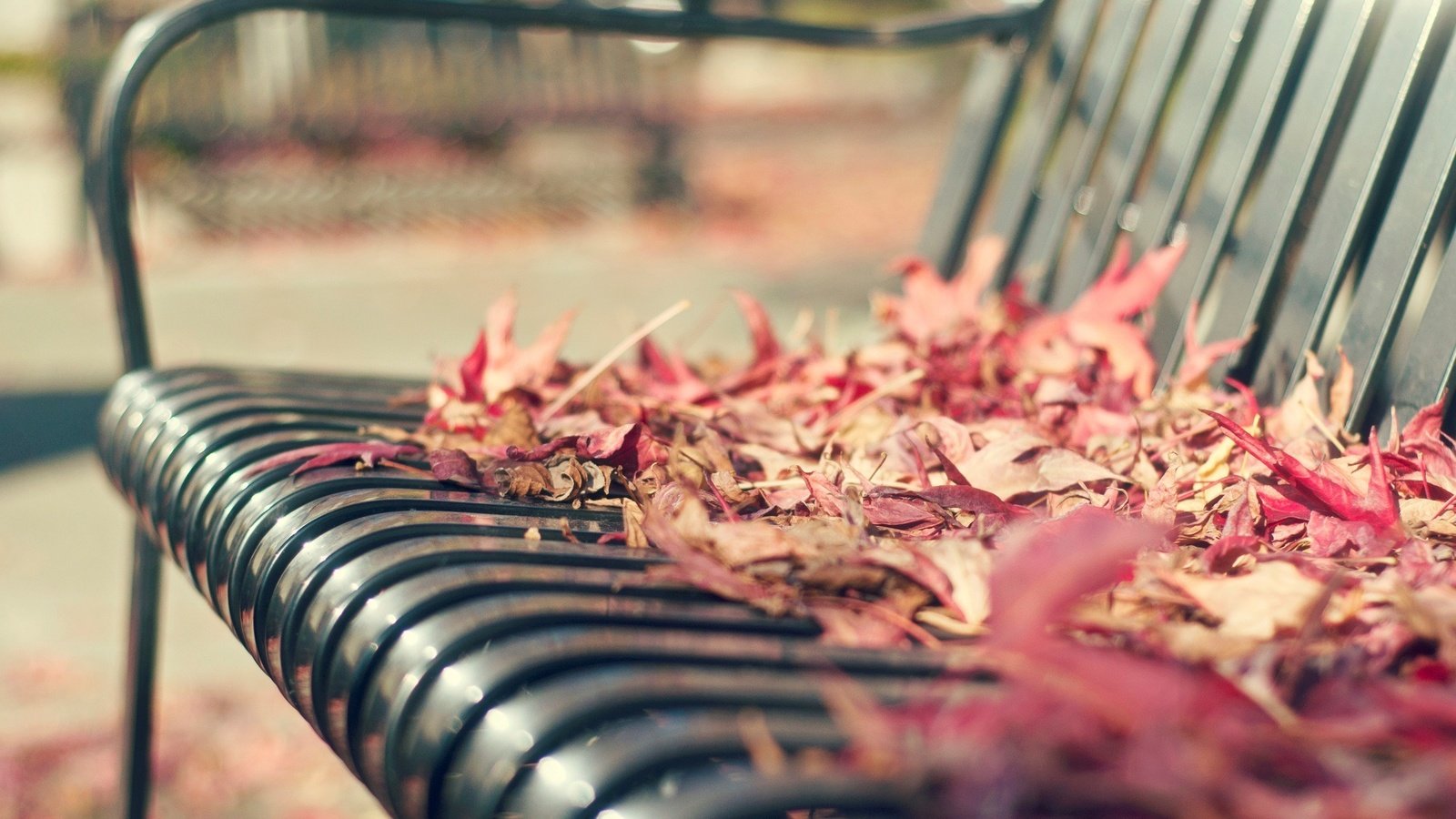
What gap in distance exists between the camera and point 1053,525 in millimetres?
883

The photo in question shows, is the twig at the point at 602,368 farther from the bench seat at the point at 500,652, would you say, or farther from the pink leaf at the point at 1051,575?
the pink leaf at the point at 1051,575

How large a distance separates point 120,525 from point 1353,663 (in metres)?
3.33

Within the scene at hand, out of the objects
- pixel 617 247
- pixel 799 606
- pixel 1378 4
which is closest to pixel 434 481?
pixel 799 606

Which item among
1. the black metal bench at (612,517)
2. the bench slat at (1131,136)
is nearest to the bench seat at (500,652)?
the black metal bench at (612,517)

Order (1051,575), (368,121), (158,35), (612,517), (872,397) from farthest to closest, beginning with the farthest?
(368,121)
(158,35)
(872,397)
(612,517)
(1051,575)

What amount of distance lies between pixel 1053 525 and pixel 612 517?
338 mm

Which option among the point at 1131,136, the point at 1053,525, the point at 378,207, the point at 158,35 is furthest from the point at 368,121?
the point at 1053,525

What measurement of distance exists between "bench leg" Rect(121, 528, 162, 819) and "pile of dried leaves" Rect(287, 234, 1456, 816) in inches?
20.1

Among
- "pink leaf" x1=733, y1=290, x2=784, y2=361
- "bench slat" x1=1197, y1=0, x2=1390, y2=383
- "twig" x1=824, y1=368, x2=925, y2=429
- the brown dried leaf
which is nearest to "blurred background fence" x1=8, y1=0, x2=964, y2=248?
"pink leaf" x1=733, y1=290, x2=784, y2=361

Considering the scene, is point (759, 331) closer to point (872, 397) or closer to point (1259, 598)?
point (872, 397)

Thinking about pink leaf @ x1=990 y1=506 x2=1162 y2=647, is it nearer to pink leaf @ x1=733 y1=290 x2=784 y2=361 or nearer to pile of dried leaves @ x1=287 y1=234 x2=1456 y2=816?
pile of dried leaves @ x1=287 y1=234 x2=1456 y2=816

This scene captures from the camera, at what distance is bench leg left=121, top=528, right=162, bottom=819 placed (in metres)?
1.61

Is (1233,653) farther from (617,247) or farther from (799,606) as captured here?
(617,247)

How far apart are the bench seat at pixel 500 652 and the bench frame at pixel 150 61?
484mm
